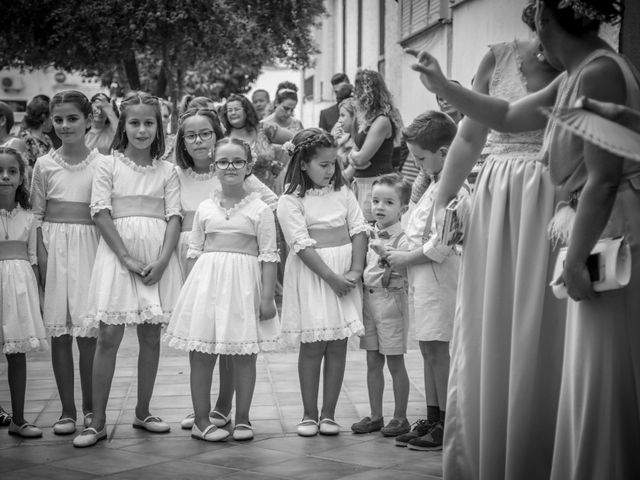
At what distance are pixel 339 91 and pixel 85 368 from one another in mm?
5720

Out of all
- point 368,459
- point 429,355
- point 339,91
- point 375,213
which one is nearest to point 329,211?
point 375,213

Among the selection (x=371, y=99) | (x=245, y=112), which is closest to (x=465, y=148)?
(x=371, y=99)

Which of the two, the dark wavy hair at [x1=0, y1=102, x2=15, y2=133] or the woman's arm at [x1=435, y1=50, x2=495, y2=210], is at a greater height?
the dark wavy hair at [x1=0, y1=102, x2=15, y2=133]

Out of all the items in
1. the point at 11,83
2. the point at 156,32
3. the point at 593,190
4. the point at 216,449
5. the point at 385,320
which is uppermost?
the point at 11,83

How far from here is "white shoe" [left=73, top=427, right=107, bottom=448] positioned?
523cm

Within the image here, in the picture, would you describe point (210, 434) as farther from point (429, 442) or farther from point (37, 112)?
point (37, 112)

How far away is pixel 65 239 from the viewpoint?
566 centimetres

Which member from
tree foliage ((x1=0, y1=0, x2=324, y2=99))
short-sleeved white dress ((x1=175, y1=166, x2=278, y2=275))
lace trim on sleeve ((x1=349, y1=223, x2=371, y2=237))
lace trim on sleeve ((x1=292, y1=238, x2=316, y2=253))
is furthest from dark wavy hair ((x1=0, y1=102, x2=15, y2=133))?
tree foliage ((x1=0, y1=0, x2=324, y2=99))

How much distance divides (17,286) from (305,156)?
68.9 inches

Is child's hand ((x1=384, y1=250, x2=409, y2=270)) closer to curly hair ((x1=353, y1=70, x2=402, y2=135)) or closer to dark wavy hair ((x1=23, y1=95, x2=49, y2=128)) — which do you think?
curly hair ((x1=353, y1=70, x2=402, y2=135))

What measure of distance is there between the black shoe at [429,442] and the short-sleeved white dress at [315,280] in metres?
0.68

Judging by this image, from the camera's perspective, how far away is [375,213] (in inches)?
224

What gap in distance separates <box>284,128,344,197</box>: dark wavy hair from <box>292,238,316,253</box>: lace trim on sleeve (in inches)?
11.4

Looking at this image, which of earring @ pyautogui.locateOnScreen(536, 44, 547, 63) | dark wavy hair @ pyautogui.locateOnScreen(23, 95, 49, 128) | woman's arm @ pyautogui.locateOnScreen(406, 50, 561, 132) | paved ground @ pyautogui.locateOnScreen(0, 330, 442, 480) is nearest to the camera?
woman's arm @ pyautogui.locateOnScreen(406, 50, 561, 132)
